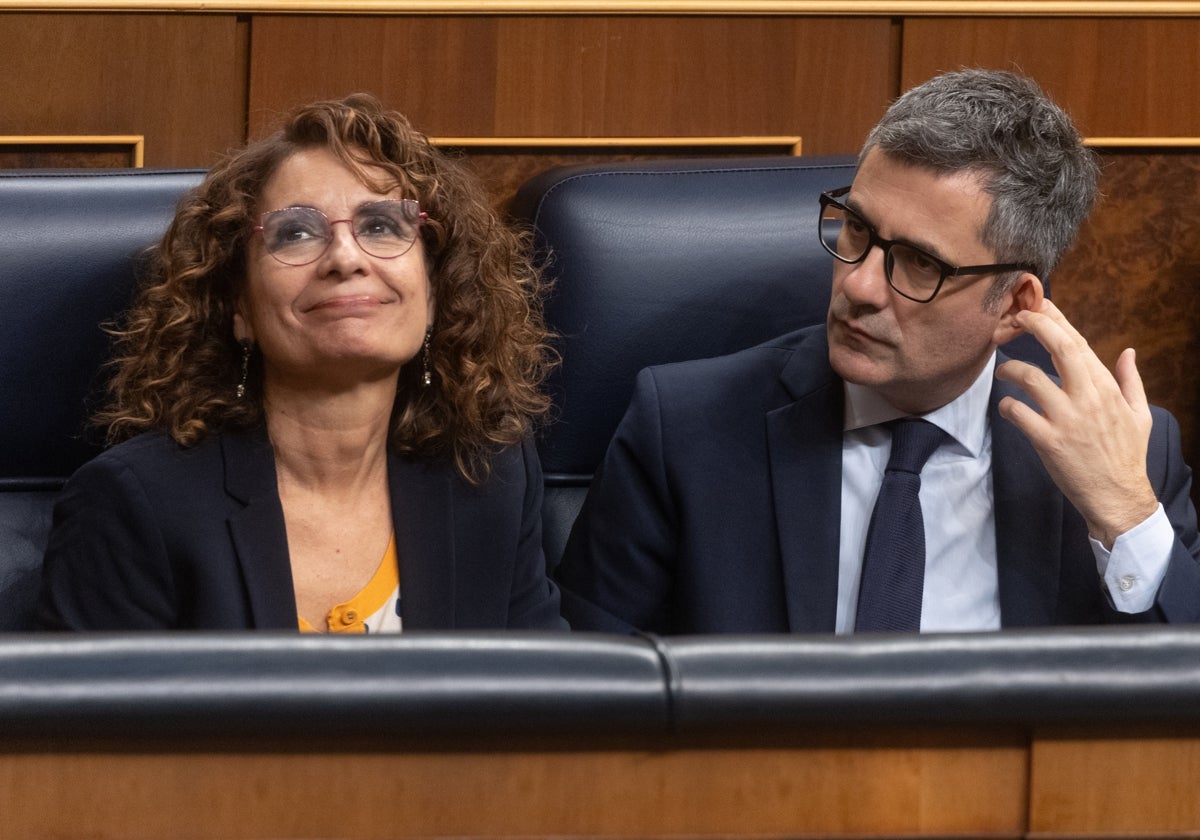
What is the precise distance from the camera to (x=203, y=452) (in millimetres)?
1417

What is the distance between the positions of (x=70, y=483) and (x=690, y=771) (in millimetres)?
880

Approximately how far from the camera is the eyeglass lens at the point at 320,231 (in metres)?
1.43

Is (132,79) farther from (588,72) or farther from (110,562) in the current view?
(110,562)

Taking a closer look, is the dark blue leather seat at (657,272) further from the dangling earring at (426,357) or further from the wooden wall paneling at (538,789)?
the wooden wall paneling at (538,789)

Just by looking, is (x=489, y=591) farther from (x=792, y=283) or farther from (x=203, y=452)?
(x=792, y=283)

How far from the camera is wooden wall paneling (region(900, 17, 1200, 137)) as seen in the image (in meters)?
2.15

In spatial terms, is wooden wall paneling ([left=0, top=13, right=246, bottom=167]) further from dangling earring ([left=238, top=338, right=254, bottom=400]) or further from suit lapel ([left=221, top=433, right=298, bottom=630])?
suit lapel ([left=221, top=433, right=298, bottom=630])

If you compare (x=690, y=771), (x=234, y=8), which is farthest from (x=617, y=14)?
(x=690, y=771)

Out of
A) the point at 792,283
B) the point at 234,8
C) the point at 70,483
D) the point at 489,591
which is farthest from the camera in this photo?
the point at 234,8

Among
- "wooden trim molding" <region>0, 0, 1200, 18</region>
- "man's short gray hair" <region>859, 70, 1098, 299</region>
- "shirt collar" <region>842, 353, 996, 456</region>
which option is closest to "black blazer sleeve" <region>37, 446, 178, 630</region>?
"shirt collar" <region>842, 353, 996, 456</region>

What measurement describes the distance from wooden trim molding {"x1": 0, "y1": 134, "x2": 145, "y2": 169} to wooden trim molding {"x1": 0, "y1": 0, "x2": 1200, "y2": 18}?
0.57 feet

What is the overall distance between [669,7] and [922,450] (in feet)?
2.94

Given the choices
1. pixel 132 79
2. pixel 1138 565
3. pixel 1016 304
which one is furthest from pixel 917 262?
pixel 132 79

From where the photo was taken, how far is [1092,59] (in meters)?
2.16
